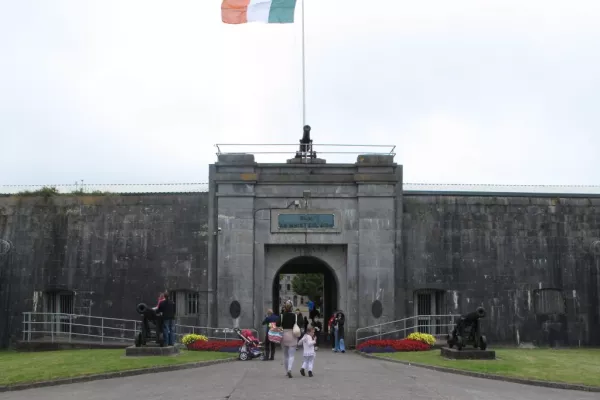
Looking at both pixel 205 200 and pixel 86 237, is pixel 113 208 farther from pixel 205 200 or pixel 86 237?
pixel 205 200

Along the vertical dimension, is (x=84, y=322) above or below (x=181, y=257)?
below

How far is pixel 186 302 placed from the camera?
995 inches

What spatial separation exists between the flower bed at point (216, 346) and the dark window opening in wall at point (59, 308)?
234 inches

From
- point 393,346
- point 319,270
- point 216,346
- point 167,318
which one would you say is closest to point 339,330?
point 393,346

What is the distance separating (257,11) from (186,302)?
1105 centimetres

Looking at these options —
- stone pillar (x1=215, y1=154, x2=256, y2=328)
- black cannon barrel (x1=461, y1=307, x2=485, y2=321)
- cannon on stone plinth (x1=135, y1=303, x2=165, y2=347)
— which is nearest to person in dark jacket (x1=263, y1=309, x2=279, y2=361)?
cannon on stone plinth (x1=135, y1=303, x2=165, y2=347)

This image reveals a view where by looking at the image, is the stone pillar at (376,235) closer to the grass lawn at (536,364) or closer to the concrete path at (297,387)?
the grass lawn at (536,364)

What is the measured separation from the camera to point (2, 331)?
83.6ft

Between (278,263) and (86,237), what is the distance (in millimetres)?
7213

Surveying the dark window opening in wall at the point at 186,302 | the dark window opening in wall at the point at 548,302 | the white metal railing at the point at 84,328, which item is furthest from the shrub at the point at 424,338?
the dark window opening in wall at the point at 186,302

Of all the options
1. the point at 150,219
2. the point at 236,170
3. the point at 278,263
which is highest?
the point at 236,170

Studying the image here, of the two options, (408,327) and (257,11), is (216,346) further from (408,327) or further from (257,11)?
(257,11)

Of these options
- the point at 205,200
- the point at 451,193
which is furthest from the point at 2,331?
the point at 451,193

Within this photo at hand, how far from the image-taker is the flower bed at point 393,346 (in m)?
21.9
